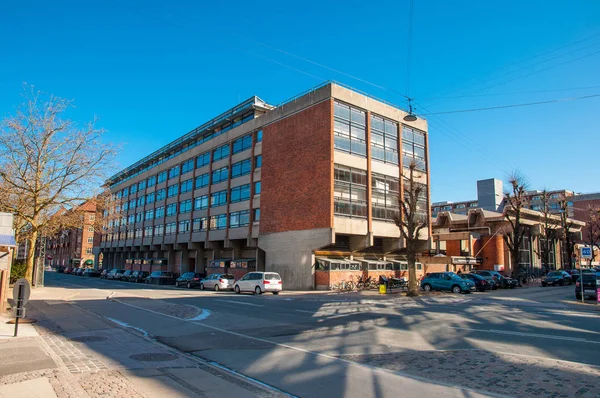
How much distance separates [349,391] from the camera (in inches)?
246

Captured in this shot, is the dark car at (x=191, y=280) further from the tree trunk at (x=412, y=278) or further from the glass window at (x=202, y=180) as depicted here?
the tree trunk at (x=412, y=278)

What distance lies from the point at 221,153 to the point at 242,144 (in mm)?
5074

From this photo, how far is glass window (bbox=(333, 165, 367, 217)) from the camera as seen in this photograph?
35.8 metres

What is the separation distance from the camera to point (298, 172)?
1523 inches

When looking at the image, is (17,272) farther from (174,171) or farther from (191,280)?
(174,171)

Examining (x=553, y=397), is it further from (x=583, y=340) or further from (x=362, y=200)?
(x=362, y=200)

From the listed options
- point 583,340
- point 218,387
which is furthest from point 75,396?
point 583,340

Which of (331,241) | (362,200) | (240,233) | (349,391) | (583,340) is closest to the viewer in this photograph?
(349,391)

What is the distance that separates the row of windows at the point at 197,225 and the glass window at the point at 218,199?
148 centimetres

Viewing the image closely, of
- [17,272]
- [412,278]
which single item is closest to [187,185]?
[17,272]

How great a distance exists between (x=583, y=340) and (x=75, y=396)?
11.1 metres

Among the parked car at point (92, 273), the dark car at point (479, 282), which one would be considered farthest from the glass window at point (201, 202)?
the dark car at point (479, 282)

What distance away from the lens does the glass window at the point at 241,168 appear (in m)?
46.2

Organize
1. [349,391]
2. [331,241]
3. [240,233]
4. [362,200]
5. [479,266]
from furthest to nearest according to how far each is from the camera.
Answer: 1. [479,266]
2. [240,233]
3. [362,200]
4. [331,241]
5. [349,391]
